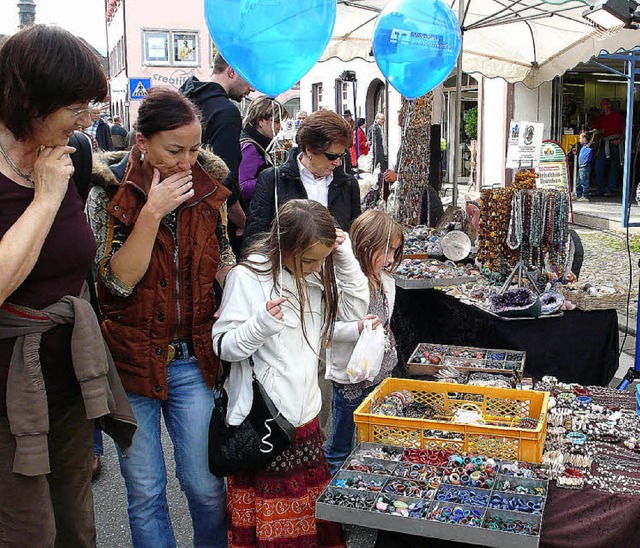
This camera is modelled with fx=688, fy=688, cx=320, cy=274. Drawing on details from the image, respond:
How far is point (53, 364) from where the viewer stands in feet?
5.85

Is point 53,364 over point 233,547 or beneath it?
over

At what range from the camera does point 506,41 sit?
7.49m

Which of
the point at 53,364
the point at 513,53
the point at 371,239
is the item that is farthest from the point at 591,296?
the point at 513,53

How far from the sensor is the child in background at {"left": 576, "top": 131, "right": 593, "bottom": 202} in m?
12.4

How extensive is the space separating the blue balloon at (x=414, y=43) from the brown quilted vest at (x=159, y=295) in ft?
8.00

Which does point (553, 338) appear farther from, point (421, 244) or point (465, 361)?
point (421, 244)

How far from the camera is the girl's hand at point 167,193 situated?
1.98 meters

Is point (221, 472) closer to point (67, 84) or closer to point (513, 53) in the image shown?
point (67, 84)

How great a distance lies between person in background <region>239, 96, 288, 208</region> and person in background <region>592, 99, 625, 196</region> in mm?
10581

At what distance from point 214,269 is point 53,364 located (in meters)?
0.61

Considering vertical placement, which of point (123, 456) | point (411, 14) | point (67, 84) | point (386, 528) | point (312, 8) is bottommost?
point (386, 528)

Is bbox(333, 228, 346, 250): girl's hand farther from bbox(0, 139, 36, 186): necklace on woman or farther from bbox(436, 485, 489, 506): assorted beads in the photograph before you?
bbox(0, 139, 36, 186): necklace on woman

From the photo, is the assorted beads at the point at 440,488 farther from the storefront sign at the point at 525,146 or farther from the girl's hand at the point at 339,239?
the storefront sign at the point at 525,146

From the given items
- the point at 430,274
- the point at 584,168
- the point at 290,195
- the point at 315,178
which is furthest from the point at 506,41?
the point at 584,168
